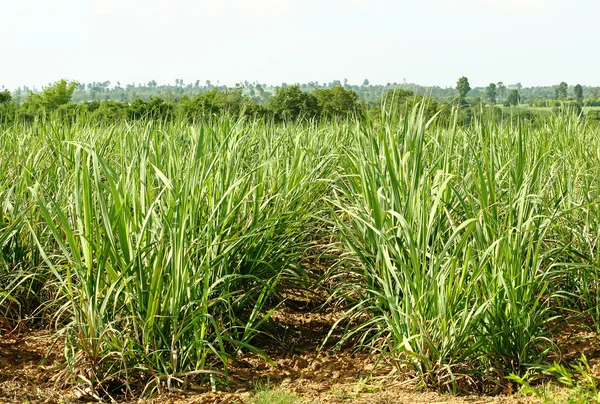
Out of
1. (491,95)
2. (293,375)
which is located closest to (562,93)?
(491,95)

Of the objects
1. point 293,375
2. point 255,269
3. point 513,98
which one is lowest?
point 293,375

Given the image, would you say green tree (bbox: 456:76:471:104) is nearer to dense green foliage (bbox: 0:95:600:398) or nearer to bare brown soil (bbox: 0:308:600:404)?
dense green foliage (bbox: 0:95:600:398)

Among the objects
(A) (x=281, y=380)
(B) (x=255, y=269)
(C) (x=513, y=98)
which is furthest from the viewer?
(C) (x=513, y=98)

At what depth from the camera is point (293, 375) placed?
2.78m

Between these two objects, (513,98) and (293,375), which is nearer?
(293,375)

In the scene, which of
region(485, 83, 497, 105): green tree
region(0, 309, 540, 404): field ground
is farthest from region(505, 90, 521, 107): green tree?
region(0, 309, 540, 404): field ground

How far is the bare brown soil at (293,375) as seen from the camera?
2.44 meters

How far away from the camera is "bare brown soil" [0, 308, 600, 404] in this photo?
8.02ft

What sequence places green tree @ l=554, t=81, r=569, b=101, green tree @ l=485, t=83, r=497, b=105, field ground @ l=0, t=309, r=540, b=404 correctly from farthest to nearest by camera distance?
green tree @ l=554, t=81, r=569, b=101 < green tree @ l=485, t=83, r=497, b=105 < field ground @ l=0, t=309, r=540, b=404

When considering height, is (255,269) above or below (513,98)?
below

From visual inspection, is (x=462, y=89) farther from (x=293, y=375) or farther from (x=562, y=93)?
(x=562, y=93)

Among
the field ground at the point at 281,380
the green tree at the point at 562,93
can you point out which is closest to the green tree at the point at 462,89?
the field ground at the point at 281,380

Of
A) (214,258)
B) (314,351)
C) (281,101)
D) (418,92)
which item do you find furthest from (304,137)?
(281,101)

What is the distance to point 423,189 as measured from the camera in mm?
2746
